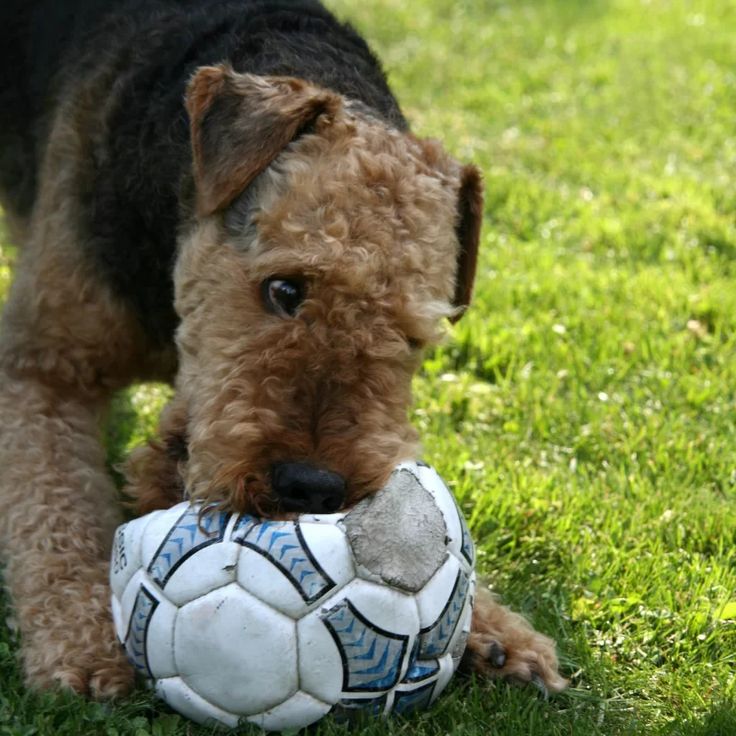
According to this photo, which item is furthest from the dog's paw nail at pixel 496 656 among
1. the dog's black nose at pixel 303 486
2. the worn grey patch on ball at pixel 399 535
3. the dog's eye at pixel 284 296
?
the dog's eye at pixel 284 296

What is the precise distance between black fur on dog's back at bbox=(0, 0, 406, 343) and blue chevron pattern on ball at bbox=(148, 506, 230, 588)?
38.0 inches

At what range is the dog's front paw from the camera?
2617 millimetres

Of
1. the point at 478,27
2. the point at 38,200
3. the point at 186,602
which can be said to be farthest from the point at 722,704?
the point at 478,27

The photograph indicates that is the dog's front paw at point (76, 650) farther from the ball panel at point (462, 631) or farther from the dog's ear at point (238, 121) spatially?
the dog's ear at point (238, 121)

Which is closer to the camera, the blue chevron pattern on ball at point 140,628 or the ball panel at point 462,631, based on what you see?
the blue chevron pattern on ball at point 140,628

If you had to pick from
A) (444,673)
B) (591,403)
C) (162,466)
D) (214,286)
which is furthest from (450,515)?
(591,403)

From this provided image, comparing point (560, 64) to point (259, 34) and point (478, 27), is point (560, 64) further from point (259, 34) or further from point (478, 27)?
point (259, 34)

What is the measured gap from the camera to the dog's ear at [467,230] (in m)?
3.27

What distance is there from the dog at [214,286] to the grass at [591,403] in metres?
0.26

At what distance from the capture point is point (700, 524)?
11.8 feet

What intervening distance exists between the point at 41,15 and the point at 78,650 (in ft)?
8.35

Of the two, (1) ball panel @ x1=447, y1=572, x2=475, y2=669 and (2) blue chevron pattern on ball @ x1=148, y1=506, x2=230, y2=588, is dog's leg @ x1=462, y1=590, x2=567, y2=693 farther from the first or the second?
(2) blue chevron pattern on ball @ x1=148, y1=506, x2=230, y2=588

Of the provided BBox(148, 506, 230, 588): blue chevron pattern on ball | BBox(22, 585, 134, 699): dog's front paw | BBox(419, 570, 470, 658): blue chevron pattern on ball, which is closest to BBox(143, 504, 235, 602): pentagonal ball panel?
BBox(148, 506, 230, 588): blue chevron pattern on ball

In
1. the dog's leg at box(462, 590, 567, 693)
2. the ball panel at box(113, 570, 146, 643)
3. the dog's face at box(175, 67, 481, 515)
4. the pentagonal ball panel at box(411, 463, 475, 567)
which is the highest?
the dog's face at box(175, 67, 481, 515)
